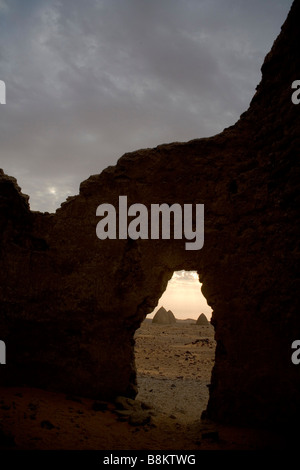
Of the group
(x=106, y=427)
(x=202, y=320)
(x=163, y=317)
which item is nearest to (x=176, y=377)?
(x=106, y=427)

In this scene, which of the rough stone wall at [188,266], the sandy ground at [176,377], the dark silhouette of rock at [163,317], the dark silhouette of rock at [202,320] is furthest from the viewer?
the dark silhouette of rock at [163,317]

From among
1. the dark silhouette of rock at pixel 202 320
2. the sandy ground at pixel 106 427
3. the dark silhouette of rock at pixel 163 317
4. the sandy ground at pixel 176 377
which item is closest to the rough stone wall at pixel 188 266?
the sandy ground at pixel 106 427

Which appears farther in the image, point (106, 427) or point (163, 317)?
point (163, 317)

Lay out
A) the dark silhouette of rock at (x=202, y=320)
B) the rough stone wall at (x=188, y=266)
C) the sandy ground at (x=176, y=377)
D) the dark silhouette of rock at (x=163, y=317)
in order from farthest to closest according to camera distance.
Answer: the dark silhouette of rock at (x=163, y=317), the dark silhouette of rock at (x=202, y=320), the sandy ground at (x=176, y=377), the rough stone wall at (x=188, y=266)

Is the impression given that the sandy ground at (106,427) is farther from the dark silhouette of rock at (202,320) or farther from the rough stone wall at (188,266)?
the dark silhouette of rock at (202,320)

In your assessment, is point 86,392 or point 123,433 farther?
point 86,392

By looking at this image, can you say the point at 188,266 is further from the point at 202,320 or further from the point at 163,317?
the point at 163,317

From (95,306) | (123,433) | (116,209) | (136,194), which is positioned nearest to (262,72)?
(136,194)

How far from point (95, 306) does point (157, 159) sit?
8.90 feet

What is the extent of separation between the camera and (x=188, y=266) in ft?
16.1

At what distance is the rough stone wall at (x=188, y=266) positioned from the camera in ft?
13.5

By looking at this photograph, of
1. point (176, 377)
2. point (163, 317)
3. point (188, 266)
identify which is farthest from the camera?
point (163, 317)
